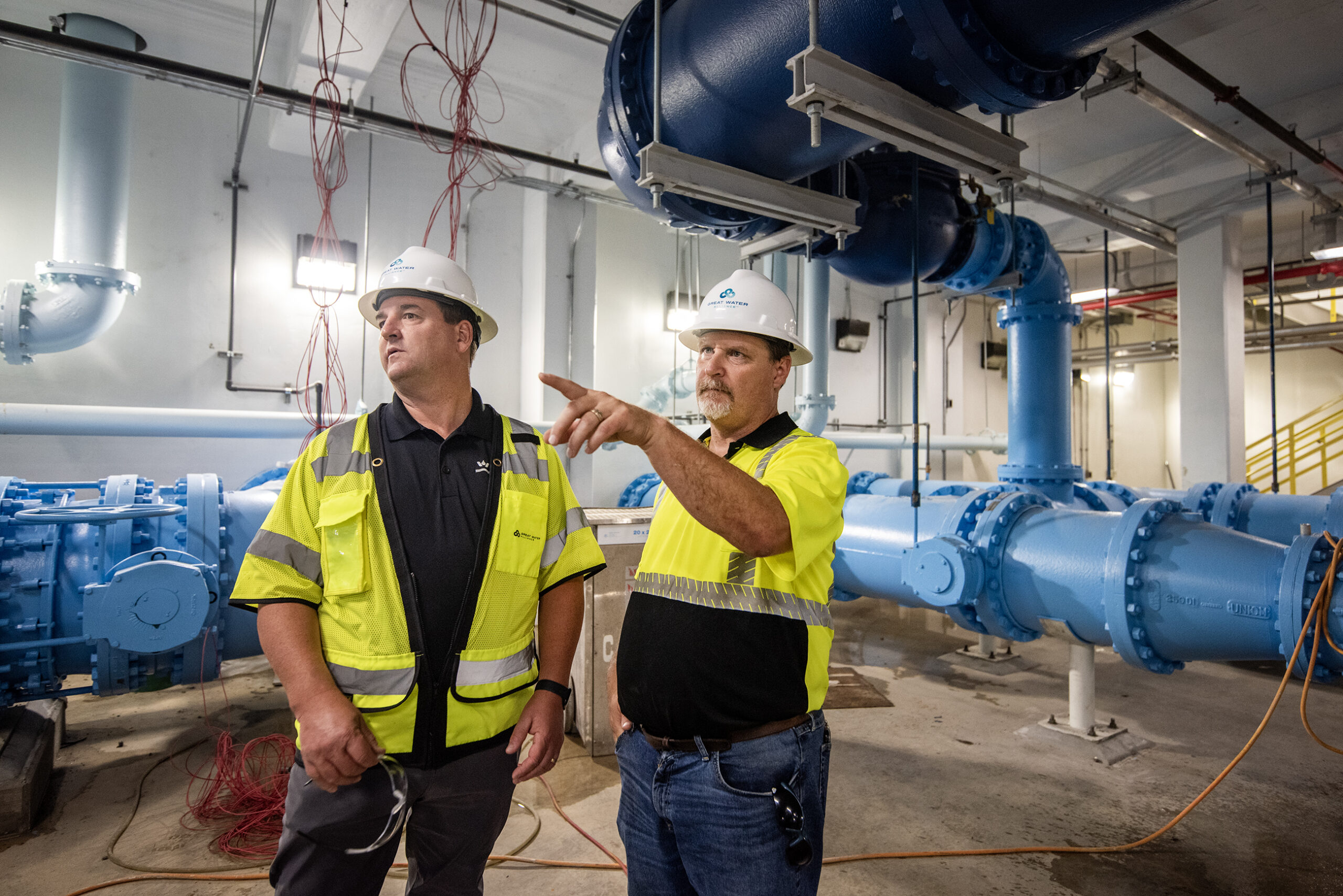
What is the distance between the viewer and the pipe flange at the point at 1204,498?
420 cm

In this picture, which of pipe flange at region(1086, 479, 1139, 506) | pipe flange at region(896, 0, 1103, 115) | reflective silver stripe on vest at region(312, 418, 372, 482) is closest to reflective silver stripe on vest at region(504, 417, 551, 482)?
reflective silver stripe on vest at region(312, 418, 372, 482)

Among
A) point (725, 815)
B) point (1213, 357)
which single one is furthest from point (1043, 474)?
point (1213, 357)

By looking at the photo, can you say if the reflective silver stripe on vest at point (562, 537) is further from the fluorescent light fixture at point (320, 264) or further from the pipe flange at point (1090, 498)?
the fluorescent light fixture at point (320, 264)

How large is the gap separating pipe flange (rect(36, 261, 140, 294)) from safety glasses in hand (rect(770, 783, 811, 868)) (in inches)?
190

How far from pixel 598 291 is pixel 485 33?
2.82 m

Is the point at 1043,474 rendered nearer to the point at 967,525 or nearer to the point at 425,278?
the point at 967,525

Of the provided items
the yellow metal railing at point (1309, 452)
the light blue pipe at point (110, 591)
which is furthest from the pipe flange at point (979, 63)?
the yellow metal railing at point (1309, 452)

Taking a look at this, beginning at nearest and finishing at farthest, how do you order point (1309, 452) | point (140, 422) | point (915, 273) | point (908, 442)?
point (915, 273)
point (140, 422)
point (908, 442)
point (1309, 452)

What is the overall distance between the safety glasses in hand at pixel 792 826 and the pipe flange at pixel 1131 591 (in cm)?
181

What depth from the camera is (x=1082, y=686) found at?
3.41m

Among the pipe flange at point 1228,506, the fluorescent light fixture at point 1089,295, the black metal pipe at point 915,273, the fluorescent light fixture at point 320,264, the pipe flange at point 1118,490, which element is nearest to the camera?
the black metal pipe at point 915,273

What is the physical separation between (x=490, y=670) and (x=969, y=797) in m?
2.36

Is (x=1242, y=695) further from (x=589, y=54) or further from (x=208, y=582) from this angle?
(x=589, y=54)

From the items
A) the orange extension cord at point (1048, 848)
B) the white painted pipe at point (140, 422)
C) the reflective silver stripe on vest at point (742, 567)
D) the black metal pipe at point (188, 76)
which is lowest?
the orange extension cord at point (1048, 848)
